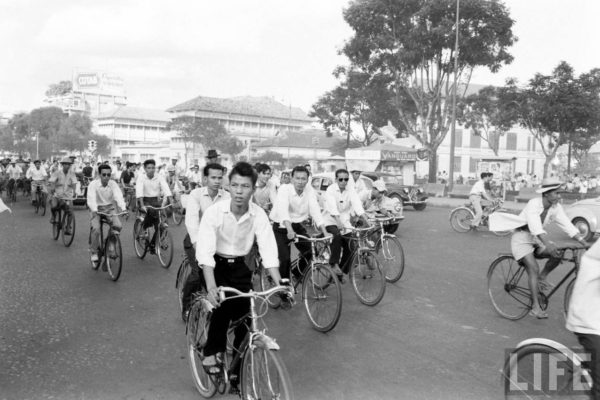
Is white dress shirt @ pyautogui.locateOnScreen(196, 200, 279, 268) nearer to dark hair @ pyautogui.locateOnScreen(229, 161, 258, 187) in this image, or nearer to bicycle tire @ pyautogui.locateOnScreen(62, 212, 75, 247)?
dark hair @ pyautogui.locateOnScreen(229, 161, 258, 187)

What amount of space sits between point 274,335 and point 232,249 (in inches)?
77.6

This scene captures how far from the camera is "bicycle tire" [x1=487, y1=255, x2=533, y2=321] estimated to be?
5719 mm

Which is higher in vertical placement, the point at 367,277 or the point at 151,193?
the point at 151,193

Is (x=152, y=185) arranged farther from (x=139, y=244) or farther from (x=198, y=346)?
(x=198, y=346)

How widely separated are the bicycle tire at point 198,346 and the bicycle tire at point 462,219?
11052 millimetres

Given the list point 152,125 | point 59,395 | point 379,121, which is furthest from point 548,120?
point 152,125

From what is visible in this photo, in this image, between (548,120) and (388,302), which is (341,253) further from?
(548,120)

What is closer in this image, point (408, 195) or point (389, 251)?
point (389, 251)

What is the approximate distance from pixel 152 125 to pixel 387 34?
79934 mm

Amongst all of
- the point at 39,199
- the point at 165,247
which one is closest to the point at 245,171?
the point at 165,247

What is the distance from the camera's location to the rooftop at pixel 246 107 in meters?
80.1

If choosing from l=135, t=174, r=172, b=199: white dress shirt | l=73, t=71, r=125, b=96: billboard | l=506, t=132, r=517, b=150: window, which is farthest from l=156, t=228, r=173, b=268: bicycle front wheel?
l=73, t=71, r=125, b=96: billboard

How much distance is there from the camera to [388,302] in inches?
257

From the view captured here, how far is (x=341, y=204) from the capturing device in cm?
713
